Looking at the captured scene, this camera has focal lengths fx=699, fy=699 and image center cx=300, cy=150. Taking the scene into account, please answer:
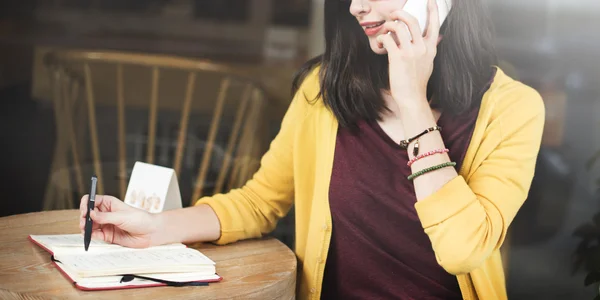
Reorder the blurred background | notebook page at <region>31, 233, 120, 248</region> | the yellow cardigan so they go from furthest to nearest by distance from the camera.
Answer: the blurred background → notebook page at <region>31, 233, 120, 248</region> → the yellow cardigan

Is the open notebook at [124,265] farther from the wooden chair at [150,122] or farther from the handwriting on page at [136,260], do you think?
the wooden chair at [150,122]

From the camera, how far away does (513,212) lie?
5.08 ft

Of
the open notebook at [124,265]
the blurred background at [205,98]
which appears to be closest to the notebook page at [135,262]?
the open notebook at [124,265]

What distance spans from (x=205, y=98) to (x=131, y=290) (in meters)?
0.75

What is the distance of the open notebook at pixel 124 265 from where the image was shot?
1374 millimetres

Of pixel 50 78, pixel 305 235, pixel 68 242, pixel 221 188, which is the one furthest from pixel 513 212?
pixel 50 78

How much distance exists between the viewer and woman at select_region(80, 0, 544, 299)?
1482mm

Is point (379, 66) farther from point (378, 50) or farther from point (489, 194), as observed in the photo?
point (489, 194)

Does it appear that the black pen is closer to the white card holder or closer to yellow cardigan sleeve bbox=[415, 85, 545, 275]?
the white card holder

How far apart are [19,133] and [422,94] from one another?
1083 mm

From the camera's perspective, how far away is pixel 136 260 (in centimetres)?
147

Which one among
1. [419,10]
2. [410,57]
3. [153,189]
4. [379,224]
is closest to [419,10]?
Result: [419,10]

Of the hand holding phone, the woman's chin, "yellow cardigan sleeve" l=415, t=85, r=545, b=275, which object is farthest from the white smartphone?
"yellow cardigan sleeve" l=415, t=85, r=545, b=275

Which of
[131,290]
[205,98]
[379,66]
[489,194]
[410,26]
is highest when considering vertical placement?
[410,26]
